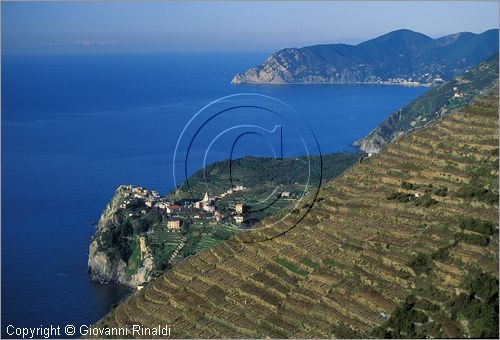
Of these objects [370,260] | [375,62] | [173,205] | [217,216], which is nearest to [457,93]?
[173,205]

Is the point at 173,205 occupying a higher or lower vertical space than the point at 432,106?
lower

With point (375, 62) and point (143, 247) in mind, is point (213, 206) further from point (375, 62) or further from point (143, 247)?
point (375, 62)

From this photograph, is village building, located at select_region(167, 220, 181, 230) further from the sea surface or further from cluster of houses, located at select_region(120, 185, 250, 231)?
the sea surface

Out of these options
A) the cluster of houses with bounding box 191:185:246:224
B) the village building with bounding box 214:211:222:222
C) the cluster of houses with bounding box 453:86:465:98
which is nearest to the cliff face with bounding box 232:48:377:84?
the cluster of houses with bounding box 453:86:465:98

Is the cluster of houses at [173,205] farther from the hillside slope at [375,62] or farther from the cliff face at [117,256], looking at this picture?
the hillside slope at [375,62]

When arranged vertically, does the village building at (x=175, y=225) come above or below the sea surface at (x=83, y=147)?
above

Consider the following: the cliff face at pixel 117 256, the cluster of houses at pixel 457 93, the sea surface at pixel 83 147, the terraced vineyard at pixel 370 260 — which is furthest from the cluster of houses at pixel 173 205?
the cluster of houses at pixel 457 93
